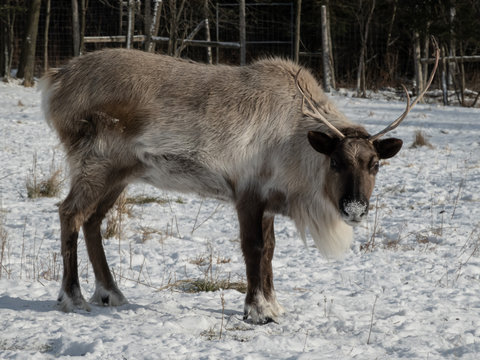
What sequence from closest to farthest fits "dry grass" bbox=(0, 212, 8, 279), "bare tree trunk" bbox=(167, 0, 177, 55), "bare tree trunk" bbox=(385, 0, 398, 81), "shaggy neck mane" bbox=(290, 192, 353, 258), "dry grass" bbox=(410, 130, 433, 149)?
"shaggy neck mane" bbox=(290, 192, 353, 258)
"dry grass" bbox=(0, 212, 8, 279)
"dry grass" bbox=(410, 130, 433, 149)
"bare tree trunk" bbox=(167, 0, 177, 55)
"bare tree trunk" bbox=(385, 0, 398, 81)

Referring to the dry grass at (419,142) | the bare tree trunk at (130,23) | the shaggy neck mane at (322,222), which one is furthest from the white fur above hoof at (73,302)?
the bare tree trunk at (130,23)

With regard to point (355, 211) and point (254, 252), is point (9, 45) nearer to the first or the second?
point (254, 252)

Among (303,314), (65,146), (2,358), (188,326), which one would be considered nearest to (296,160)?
(303,314)

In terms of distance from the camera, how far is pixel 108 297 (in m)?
4.53

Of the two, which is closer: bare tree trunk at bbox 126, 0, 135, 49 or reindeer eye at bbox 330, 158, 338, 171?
reindeer eye at bbox 330, 158, 338, 171

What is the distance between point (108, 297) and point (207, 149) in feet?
3.90

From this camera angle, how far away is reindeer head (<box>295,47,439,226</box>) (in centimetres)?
405

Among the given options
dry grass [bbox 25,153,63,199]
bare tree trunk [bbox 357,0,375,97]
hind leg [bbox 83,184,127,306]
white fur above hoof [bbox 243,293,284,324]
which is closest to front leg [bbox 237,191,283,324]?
white fur above hoof [bbox 243,293,284,324]

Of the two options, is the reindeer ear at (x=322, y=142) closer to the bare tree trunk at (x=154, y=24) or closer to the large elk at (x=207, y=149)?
the large elk at (x=207, y=149)

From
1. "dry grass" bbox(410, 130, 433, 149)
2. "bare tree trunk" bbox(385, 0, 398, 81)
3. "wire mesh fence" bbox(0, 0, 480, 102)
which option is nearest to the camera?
"dry grass" bbox(410, 130, 433, 149)

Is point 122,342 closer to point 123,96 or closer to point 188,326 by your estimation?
point 188,326

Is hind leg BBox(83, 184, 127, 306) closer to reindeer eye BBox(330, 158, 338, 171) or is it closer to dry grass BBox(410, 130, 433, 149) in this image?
reindeer eye BBox(330, 158, 338, 171)

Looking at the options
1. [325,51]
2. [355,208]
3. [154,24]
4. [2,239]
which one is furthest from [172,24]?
[355,208]

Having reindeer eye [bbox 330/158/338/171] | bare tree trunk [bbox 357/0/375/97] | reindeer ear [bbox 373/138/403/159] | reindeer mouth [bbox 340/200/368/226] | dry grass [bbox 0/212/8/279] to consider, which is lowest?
dry grass [bbox 0/212/8/279]
